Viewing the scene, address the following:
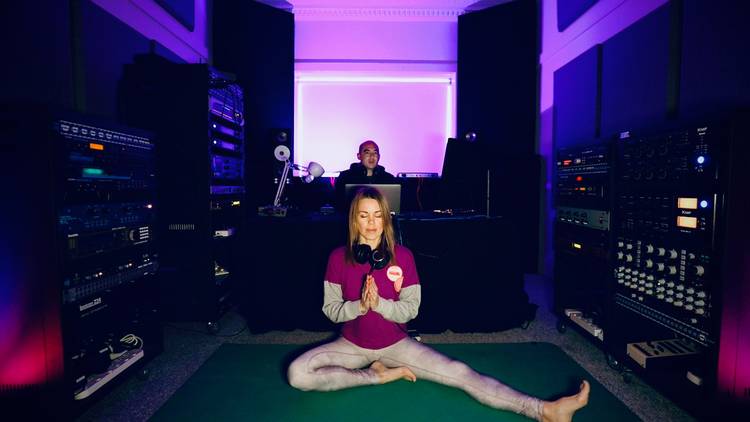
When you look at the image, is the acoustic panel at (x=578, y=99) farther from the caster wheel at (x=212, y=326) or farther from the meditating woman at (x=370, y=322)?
the caster wheel at (x=212, y=326)

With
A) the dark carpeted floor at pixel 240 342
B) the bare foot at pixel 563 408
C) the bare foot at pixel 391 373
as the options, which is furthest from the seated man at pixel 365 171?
the bare foot at pixel 563 408

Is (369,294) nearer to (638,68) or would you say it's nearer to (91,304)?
(91,304)

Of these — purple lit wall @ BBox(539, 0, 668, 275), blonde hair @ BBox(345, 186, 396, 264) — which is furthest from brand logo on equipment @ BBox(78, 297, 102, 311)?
purple lit wall @ BBox(539, 0, 668, 275)

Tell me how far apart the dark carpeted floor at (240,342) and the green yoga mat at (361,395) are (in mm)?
88

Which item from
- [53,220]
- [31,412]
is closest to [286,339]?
[31,412]

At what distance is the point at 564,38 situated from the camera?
14.1ft

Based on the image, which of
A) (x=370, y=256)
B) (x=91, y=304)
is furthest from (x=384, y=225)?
(x=91, y=304)

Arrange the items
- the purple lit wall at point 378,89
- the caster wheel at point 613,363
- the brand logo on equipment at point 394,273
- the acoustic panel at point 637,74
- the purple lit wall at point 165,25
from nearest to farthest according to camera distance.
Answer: the brand logo on equipment at point 394,273 → the caster wheel at point 613,363 → the acoustic panel at point 637,74 → the purple lit wall at point 165,25 → the purple lit wall at point 378,89

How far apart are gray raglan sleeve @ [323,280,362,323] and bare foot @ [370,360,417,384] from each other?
0.35 meters

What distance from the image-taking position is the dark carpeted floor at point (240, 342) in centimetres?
191

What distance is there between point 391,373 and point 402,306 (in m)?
0.39

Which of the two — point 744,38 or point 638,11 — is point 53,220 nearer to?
point 744,38

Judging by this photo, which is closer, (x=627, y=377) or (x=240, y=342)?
(x=627, y=377)

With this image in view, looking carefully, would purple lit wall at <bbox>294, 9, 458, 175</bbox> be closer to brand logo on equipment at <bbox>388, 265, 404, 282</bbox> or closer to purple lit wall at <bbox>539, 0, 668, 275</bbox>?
purple lit wall at <bbox>539, 0, 668, 275</bbox>
